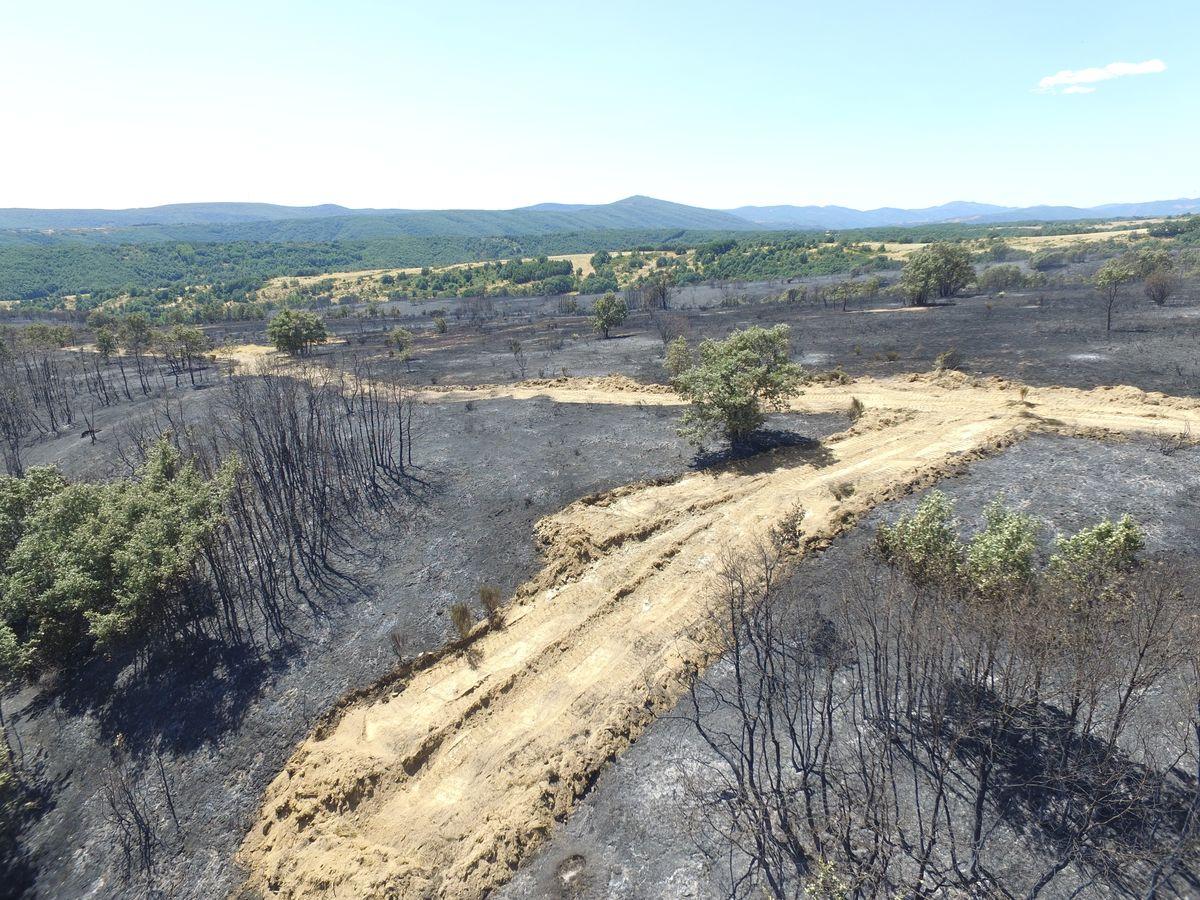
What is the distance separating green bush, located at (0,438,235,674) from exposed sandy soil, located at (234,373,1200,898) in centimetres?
743

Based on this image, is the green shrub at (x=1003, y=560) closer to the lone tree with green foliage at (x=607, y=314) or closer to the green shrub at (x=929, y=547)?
the green shrub at (x=929, y=547)

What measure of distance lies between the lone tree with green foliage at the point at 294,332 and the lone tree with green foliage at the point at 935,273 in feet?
258

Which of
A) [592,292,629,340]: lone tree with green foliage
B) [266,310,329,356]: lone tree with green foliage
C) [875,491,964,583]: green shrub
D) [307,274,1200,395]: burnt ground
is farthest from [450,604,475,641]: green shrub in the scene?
[266,310,329,356]: lone tree with green foliage

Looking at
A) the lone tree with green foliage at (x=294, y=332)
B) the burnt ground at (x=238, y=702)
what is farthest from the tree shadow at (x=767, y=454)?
the lone tree with green foliage at (x=294, y=332)

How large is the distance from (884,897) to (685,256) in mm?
195328

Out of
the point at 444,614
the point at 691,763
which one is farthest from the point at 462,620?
the point at 691,763

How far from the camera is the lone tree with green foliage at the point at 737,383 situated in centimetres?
2894

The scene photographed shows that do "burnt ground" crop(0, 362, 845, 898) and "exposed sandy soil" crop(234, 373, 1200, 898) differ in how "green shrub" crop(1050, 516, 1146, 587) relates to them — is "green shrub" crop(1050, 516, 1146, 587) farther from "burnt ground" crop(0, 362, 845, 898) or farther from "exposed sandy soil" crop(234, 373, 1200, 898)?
"burnt ground" crop(0, 362, 845, 898)

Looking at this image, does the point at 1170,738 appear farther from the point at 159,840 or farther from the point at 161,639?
the point at 161,639

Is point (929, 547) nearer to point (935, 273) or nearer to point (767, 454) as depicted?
point (767, 454)

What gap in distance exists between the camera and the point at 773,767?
12.2 meters

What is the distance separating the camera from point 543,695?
15.7 m

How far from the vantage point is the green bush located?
1670 centimetres

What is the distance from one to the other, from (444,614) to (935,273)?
261 ft
